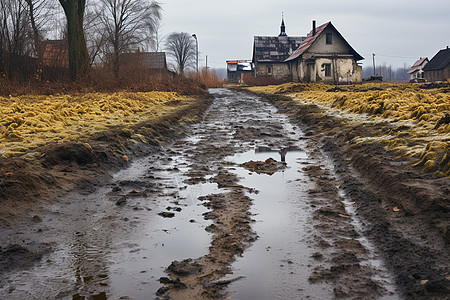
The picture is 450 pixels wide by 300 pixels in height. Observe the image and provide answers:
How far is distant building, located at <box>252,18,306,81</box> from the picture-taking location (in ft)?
177

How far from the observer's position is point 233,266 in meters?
3.03

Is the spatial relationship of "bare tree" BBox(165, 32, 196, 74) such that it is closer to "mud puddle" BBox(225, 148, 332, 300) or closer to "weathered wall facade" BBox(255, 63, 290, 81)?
"weathered wall facade" BBox(255, 63, 290, 81)

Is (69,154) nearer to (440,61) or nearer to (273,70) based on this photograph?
(273,70)

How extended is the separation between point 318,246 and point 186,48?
87843 millimetres

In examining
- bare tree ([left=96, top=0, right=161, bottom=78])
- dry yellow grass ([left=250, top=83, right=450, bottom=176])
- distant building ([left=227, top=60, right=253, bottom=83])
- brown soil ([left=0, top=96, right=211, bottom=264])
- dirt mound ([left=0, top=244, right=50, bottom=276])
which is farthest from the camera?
distant building ([left=227, top=60, right=253, bottom=83])

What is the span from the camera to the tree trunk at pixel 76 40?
63.1ft

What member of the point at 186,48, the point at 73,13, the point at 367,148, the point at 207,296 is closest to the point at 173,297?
the point at 207,296

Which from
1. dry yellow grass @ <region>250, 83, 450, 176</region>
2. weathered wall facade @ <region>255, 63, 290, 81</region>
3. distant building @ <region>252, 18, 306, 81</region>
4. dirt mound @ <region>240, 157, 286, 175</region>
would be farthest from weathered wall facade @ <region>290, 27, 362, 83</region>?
dirt mound @ <region>240, 157, 286, 175</region>

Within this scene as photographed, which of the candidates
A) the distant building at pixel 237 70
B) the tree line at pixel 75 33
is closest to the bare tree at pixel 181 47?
the distant building at pixel 237 70

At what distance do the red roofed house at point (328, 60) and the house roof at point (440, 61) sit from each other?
2033 cm

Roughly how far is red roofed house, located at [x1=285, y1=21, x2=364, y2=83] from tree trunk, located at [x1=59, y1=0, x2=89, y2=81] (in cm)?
2455

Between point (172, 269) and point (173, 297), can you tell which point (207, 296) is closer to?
point (173, 297)

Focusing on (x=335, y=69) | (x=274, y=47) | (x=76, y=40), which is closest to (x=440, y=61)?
(x=274, y=47)

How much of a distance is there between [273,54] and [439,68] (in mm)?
22130
